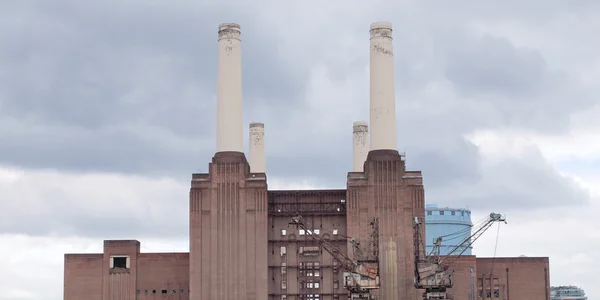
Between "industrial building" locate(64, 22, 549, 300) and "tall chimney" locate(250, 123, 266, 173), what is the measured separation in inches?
831

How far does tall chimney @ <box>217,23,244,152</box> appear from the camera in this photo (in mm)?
123750

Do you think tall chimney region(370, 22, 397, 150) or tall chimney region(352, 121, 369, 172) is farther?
tall chimney region(352, 121, 369, 172)

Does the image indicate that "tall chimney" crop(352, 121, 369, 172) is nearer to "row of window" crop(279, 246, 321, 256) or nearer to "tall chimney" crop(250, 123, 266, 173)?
"tall chimney" crop(250, 123, 266, 173)

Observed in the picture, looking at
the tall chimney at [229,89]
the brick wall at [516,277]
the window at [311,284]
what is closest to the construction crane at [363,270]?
the window at [311,284]

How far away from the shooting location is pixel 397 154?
404ft

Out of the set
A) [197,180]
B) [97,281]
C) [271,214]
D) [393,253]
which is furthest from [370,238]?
[97,281]

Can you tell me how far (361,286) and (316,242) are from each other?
26.1 ft

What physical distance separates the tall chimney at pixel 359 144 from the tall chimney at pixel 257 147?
12.1 meters

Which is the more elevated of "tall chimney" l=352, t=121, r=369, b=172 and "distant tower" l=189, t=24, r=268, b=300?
"tall chimney" l=352, t=121, r=369, b=172

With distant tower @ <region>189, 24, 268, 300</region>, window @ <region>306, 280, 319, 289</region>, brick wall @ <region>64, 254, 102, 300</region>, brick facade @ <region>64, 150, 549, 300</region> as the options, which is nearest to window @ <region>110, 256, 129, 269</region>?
brick wall @ <region>64, 254, 102, 300</region>

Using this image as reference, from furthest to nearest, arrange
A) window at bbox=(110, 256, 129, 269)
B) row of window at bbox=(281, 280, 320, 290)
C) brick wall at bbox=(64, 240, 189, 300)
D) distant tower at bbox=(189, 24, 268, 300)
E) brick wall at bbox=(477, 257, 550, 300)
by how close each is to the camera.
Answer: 1. brick wall at bbox=(477, 257, 550, 300)
2. window at bbox=(110, 256, 129, 269)
3. brick wall at bbox=(64, 240, 189, 300)
4. row of window at bbox=(281, 280, 320, 290)
5. distant tower at bbox=(189, 24, 268, 300)

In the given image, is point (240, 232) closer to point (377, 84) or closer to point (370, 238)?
point (370, 238)

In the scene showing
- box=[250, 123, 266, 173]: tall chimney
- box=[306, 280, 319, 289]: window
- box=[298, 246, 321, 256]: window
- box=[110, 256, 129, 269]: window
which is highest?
box=[250, 123, 266, 173]: tall chimney

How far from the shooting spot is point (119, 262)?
132250mm
